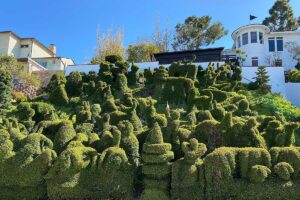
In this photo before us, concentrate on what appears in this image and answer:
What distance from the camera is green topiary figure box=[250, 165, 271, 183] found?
28.8 feet

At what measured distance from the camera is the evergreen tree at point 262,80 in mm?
19797

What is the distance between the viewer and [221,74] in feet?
66.8

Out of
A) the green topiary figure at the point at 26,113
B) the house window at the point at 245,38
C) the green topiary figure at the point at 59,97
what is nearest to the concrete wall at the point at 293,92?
the house window at the point at 245,38

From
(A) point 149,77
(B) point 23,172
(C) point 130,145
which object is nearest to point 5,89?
(A) point 149,77

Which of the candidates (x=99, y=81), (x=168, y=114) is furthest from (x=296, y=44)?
(x=168, y=114)

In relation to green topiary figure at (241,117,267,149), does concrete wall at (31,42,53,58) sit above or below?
above

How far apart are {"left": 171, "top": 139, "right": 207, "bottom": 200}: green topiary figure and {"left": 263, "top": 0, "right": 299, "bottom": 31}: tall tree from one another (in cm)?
3416

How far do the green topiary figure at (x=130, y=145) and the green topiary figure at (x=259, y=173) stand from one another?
10.2ft

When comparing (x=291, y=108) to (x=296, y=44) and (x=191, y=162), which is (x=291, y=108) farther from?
(x=296, y=44)

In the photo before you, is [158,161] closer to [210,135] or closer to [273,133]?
[210,135]

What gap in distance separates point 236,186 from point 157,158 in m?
2.09

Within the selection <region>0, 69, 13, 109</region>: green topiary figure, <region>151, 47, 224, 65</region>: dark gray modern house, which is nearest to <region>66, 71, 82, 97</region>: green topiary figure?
<region>0, 69, 13, 109</region>: green topiary figure

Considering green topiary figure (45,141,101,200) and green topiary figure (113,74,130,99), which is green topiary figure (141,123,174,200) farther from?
green topiary figure (113,74,130,99)

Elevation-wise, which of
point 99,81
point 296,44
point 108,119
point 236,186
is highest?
point 296,44
